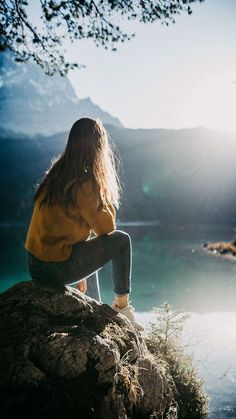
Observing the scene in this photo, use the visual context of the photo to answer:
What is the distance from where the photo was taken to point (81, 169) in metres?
3.70

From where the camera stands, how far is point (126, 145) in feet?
629

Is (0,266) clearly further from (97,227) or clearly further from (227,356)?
(97,227)

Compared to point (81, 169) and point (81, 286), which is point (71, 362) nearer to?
point (81, 286)

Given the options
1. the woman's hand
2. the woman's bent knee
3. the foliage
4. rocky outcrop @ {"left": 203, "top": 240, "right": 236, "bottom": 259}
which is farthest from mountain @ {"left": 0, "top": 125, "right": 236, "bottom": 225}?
the woman's bent knee

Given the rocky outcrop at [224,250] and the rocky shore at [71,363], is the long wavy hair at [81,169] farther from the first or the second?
the rocky outcrop at [224,250]

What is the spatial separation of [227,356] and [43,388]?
5853mm

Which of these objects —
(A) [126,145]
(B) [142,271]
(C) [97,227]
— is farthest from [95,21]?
(A) [126,145]

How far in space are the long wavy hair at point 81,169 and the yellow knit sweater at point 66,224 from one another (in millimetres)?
69

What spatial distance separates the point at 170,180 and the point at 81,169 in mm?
145867

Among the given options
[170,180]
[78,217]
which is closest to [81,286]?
[78,217]

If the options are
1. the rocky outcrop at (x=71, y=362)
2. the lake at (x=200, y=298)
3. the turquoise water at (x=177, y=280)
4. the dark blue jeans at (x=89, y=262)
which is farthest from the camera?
the turquoise water at (x=177, y=280)

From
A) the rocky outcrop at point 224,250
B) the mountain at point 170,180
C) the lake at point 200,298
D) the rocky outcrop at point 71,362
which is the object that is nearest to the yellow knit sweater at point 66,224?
the rocky outcrop at point 71,362

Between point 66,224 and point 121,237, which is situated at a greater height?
point 66,224

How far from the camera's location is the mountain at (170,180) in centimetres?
12611
